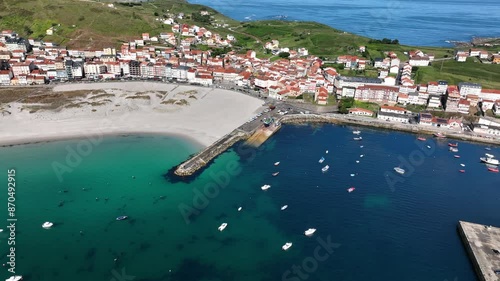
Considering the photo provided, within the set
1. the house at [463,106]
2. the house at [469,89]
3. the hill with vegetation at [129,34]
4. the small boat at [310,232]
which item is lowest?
the small boat at [310,232]

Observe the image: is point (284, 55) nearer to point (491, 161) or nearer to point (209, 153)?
point (209, 153)

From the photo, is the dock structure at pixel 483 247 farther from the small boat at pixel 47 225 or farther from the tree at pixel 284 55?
the tree at pixel 284 55

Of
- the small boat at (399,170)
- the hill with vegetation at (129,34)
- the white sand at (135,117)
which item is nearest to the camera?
the small boat at (399,170)

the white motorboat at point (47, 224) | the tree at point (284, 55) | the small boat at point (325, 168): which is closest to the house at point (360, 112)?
the small boat at point (325, 168)

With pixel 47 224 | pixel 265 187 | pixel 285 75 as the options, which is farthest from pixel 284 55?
pixel 47 224

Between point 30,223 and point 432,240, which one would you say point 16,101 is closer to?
point 30,223

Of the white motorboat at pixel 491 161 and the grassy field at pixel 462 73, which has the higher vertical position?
the grassy field at pixel 462 73
